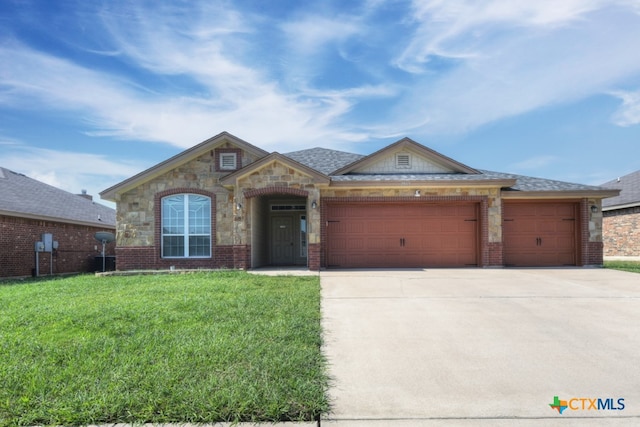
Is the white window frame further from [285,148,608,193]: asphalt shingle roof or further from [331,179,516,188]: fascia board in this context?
[331,179,516,188]: fascia board

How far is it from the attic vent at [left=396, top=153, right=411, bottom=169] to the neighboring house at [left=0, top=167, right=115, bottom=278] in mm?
14500

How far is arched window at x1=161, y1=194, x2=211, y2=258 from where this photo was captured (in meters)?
14.7

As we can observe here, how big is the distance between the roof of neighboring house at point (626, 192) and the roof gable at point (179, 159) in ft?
59.1

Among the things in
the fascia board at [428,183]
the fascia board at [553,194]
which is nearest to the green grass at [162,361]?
the fascia board at [428,183]

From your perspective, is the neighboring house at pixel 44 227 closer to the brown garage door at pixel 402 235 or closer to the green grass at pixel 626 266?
the brown garage door at pixel 402 235

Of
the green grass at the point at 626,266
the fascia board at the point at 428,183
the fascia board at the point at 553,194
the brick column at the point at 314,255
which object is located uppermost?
the fascia board at the point at 428,183

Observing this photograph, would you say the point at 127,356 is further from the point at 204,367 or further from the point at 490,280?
the point at 490,280

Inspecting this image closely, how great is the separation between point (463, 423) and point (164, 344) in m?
3.37

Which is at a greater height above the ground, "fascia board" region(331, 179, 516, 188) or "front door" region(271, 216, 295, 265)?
"fascia board" region(331, 179, 516, 188)

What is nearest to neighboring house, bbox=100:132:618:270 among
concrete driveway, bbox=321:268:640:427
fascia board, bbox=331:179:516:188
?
fascia board, bbox=331:179:516:188

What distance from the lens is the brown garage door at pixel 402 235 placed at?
14.1 meters

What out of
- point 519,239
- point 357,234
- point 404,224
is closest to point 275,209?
point 357,234

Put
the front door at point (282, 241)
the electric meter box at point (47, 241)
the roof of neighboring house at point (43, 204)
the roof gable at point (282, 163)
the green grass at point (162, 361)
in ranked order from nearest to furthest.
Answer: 1. the green grass at point (162, 361)
2. the roof gable at point (282, 163)
3. the roof of neighboring house at point (43, 204)
4. the front door at point (282, 241)
5. the electric meter box at point (47, 241)

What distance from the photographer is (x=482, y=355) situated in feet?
15.3
